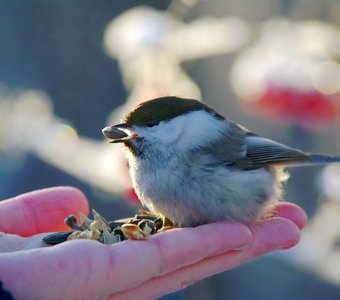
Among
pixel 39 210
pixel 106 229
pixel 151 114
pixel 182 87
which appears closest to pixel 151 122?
pixel 151 114

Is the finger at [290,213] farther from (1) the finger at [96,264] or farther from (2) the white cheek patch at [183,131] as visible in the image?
(1) the finger at [96,264]

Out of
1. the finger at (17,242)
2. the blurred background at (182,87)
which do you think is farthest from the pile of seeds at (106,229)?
the blurred background at (182,87)

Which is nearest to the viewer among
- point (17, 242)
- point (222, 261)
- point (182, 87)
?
point (222, 261)

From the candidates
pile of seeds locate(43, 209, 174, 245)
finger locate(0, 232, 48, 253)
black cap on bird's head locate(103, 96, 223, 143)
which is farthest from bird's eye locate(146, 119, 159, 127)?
finger locate(0, 232, 48, 253)

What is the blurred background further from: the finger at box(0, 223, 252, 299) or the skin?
the finger at box(0, 223, 252, 299)

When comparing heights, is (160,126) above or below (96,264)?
above

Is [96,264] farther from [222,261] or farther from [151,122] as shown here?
[151,122]
